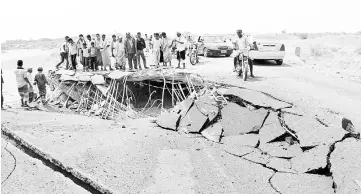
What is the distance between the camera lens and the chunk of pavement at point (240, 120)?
8.07 meters

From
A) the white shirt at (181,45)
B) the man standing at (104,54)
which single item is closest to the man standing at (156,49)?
the white shirt at (181,45)

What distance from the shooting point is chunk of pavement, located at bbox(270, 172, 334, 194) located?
221 inches

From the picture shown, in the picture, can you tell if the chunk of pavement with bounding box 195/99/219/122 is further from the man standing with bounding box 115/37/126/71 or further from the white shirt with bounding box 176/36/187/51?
the man standing with bounding box 115/37/126/71

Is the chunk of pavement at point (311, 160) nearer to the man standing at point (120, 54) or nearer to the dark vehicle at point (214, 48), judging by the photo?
the man standing at point (120, 54)

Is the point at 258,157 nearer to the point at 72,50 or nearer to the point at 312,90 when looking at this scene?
the point at 312,90

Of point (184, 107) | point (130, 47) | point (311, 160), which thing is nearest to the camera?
point (311, 160)

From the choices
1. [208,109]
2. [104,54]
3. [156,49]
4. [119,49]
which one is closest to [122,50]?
[119,49]

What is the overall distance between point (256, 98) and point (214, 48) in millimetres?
12653

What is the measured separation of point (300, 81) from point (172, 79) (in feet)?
13.2

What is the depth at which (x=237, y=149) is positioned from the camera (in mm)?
7484

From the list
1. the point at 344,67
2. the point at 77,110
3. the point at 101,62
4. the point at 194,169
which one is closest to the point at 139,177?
the point at 194,169

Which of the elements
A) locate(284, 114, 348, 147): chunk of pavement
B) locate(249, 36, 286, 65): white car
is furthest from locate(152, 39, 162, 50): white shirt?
locate(284, 114, 348, 147): chunk of pavement

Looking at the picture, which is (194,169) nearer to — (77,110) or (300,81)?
(300,81)

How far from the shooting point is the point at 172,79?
1153 centimetres
